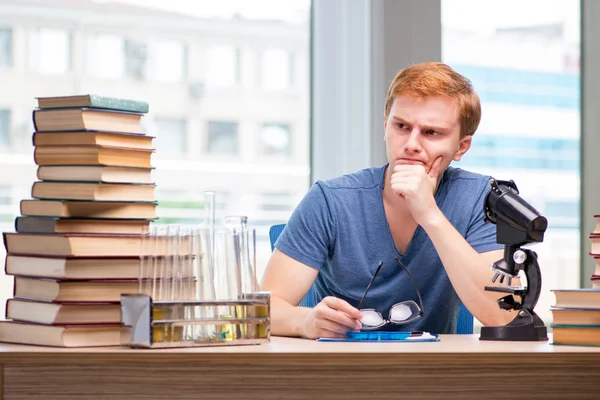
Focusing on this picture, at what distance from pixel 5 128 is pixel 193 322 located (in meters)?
1.62

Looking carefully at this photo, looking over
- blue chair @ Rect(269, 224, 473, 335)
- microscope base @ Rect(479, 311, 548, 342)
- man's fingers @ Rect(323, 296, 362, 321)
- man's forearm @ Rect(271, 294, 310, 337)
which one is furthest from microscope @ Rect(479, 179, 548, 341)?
blue chair @ Rect(269, 224, 473, 335)

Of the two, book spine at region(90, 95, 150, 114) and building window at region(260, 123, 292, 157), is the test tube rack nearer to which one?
book spine at region(90, 95, 150, 114)

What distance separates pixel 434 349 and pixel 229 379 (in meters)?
0.35

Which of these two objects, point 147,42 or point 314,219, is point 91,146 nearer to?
point 314,219

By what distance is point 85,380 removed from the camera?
1290mm

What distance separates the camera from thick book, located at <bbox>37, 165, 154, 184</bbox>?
1459 mm

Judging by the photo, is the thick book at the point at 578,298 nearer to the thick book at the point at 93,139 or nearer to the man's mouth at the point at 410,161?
the man's mouth at the point at 410,161

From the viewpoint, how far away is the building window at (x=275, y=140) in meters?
3.03

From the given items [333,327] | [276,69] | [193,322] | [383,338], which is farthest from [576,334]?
[276,69]

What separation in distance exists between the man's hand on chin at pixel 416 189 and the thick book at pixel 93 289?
75 cm

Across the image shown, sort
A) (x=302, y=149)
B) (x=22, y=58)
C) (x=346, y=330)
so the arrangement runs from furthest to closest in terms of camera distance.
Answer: (x=302, y=149)
(x=22, y=58)
(x=346, y=330)

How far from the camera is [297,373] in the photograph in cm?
133

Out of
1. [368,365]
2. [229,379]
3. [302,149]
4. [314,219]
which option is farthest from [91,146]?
[302,149]

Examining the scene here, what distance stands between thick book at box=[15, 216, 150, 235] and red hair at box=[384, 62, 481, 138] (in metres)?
0.91
